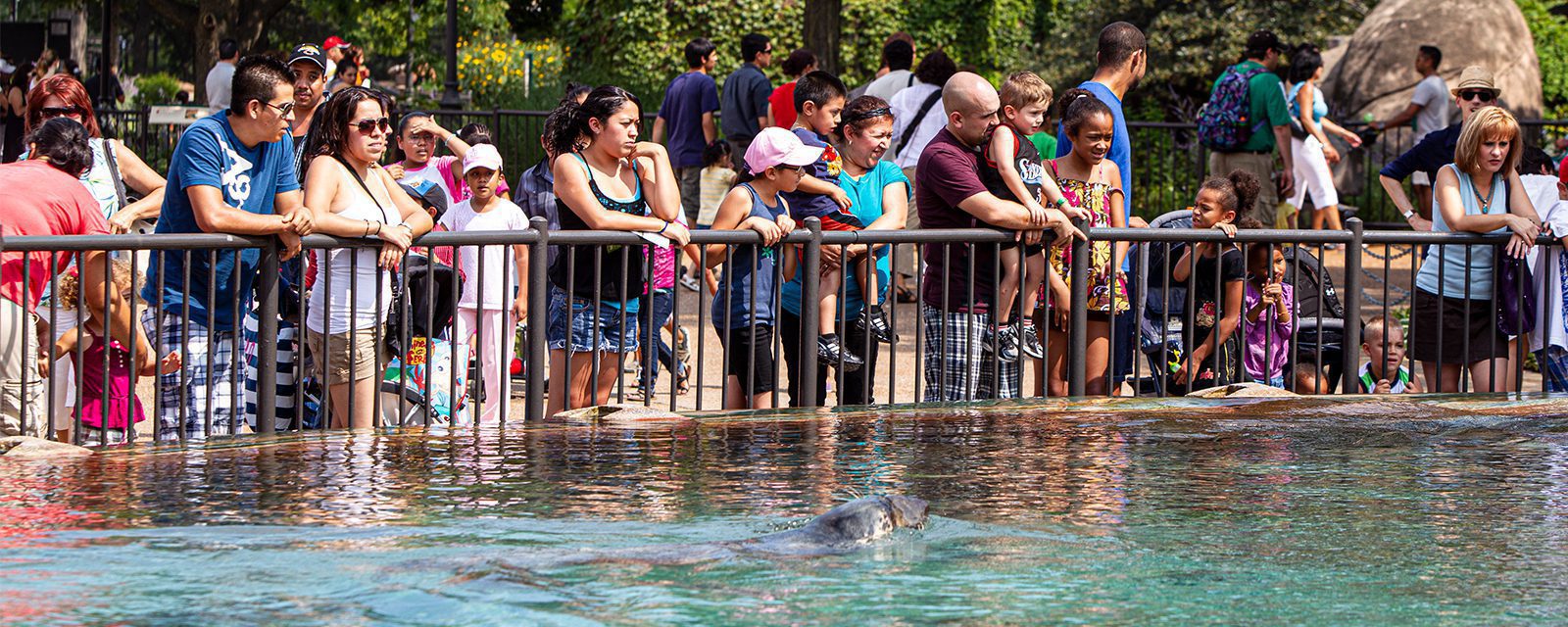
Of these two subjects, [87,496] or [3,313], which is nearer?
[87,496]

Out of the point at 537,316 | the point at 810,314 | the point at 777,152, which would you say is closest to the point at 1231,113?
the point at 777,152

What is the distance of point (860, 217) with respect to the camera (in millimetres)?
8383

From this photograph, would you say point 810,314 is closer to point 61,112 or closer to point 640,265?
point 640,265

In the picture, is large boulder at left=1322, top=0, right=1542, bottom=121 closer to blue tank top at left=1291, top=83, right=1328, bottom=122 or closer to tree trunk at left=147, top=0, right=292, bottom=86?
blue tank top at left=1291, top=83, right=1328, bottom=122

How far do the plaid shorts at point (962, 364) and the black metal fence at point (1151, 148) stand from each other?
10.7 m

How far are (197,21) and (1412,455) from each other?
87.2 feet

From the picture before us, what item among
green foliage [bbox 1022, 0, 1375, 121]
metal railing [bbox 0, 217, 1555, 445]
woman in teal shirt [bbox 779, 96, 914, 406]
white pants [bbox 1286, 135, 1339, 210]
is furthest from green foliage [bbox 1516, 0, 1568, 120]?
woman in teal shirt [bbox 779, 96, 914, 406]

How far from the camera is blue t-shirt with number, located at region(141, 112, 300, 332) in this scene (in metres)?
6.85

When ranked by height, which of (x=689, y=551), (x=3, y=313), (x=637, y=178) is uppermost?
(x=637, y=178)

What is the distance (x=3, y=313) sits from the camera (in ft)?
22.3

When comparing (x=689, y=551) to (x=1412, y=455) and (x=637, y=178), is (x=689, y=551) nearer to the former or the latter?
(x=1412, y=455)

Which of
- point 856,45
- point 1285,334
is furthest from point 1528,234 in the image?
point 856,45

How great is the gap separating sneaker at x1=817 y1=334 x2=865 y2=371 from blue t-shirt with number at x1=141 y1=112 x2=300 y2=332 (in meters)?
2.17

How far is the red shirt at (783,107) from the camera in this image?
1337 centimetres
